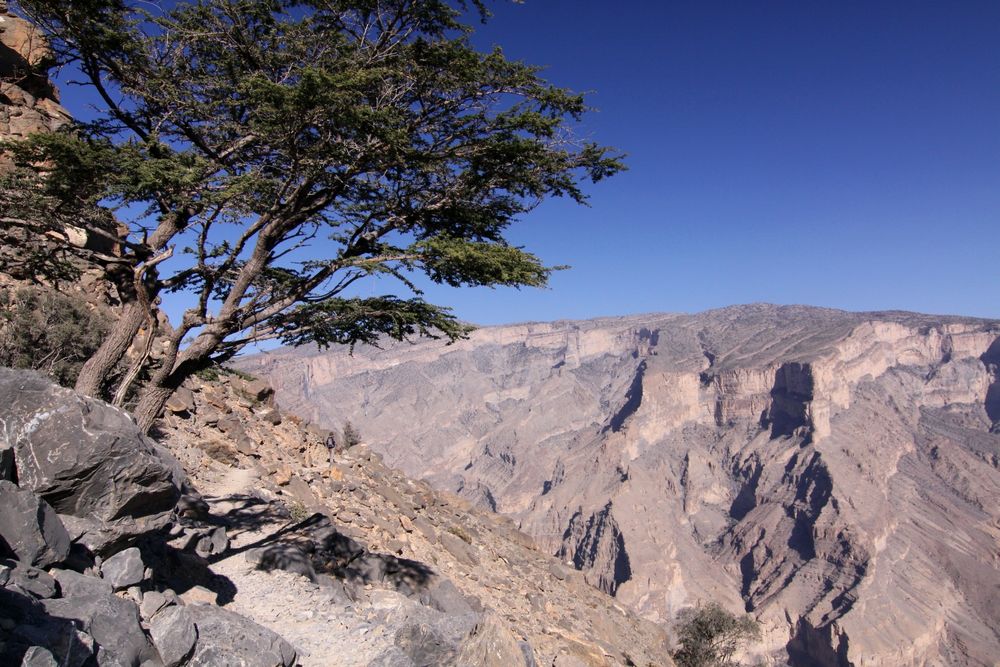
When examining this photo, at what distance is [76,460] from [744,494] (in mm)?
141115

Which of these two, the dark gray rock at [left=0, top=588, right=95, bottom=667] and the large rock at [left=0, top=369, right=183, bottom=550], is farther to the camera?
the large rock at [left=0, top=369, right=183, bottom=550]

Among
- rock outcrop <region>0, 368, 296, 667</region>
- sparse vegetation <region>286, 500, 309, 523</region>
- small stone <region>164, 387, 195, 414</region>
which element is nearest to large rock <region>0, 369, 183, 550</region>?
rock outcrop <region>0, 368, 296, 667</region>

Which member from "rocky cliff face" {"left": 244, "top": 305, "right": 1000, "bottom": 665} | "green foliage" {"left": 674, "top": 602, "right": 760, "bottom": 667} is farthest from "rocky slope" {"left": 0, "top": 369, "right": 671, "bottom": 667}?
"rocky cliff face" {"left": 244, "top": 305, "right": 1000, "bottom": 665}

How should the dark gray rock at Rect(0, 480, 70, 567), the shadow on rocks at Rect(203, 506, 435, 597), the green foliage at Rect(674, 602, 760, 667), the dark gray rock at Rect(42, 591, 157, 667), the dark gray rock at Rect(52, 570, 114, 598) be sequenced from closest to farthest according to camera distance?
the dark gray rock at Rect(42, 591, 157, 667) → the dark gray rock at Rect(0, 480, 70, 567) → the dark gray rock at Rect(52, 570, 114, 598) → the shadow on rocks at Rect(203, 506, 435, 597) → the green foliage at Rect(674, 602, 760, 667)

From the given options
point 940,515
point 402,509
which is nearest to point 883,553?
point 940,515

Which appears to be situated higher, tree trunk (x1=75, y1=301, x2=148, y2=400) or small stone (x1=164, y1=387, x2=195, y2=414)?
tree trunk (x1=75, y1=301, x2=148, y2=400)

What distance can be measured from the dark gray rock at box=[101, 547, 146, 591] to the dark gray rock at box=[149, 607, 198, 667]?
54 centimetres

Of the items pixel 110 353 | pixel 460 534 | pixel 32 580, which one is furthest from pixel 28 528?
pixel 460 534

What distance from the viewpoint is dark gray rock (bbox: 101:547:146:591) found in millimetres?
4559

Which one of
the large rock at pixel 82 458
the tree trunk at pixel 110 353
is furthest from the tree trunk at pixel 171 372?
the large rock at pixel 82 458

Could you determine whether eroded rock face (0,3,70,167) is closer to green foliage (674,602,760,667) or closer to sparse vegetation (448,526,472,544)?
sparse vegetation (448,526,472,544)

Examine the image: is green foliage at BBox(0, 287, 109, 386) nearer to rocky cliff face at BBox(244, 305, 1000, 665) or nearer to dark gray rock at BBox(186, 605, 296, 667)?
dark gray rock at BBox(186, 605, 296, 667)

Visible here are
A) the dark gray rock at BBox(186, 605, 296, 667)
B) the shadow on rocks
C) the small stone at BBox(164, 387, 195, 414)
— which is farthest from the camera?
the small stone at BBox(164, 387, 195, 414)

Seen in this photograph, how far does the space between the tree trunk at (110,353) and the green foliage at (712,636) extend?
85.5 ft
